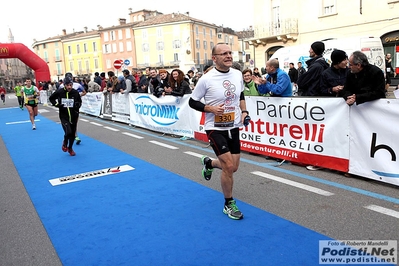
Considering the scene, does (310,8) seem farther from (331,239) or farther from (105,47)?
(105,47)

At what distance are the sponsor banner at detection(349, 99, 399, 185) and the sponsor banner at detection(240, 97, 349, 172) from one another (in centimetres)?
16

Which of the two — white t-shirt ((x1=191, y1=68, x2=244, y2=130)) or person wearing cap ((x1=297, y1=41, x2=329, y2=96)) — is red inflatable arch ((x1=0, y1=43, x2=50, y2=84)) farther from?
white t-shirt ((x1=191, y1=68, x2=244, y2=130))

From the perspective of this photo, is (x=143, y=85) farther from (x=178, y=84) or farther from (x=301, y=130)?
(x=301, y=130)

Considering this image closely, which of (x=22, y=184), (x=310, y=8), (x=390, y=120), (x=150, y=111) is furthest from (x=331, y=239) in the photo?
(x=310, y=8)

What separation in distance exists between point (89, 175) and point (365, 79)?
4859 mm

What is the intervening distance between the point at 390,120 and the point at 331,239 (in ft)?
7.60

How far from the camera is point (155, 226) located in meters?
4.07

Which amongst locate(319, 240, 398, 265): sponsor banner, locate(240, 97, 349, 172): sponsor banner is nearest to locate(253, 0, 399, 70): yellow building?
locate(240, 97, 349, 172): sponsor banner

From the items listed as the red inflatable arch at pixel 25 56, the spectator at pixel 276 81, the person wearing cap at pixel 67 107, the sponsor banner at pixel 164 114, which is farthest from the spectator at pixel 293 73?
the red inflatable arch at pixel 25 56

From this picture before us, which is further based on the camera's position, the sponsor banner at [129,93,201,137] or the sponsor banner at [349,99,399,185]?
the sponsor banner at [129,93,201,137]

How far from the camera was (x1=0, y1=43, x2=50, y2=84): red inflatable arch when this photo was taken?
84.5ft

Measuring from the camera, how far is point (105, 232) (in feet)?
→ 13.1

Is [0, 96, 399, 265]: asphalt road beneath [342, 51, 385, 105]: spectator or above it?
beneath

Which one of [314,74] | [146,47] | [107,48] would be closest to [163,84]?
[314,74]
